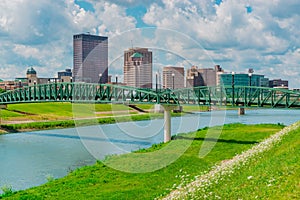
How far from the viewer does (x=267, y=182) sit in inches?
588

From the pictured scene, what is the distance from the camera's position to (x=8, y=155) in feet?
155

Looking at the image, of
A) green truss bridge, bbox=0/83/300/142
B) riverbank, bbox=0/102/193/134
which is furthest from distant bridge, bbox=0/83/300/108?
riverbank, bbox=0/102/193/134

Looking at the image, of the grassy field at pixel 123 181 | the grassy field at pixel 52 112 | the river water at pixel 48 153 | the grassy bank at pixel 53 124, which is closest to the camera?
the grassy field at pixel 123 181

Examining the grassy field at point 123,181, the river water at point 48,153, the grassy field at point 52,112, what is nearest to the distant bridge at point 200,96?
the river water at point 48,153

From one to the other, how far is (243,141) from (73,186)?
2169 cm

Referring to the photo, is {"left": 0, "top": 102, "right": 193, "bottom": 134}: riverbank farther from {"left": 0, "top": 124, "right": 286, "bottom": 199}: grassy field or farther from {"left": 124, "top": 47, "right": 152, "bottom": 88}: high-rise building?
{"left": 0, "top": 124, "right": 286, "bottom": 199}: grassy field

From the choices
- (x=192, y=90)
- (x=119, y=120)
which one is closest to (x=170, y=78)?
(x=192, y=90)

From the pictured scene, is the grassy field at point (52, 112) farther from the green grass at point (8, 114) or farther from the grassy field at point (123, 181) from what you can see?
the grassy field at point (123, 181)

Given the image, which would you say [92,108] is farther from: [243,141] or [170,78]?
[243,141]

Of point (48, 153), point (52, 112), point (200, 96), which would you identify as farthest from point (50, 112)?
point (48, 153)

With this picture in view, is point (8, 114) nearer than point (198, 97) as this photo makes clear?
No

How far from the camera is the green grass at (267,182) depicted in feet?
44.2

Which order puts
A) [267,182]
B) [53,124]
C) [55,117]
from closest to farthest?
[267,182]
[53,124]
[55,117]

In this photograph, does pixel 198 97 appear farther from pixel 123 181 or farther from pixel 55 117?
pixel 55 117
